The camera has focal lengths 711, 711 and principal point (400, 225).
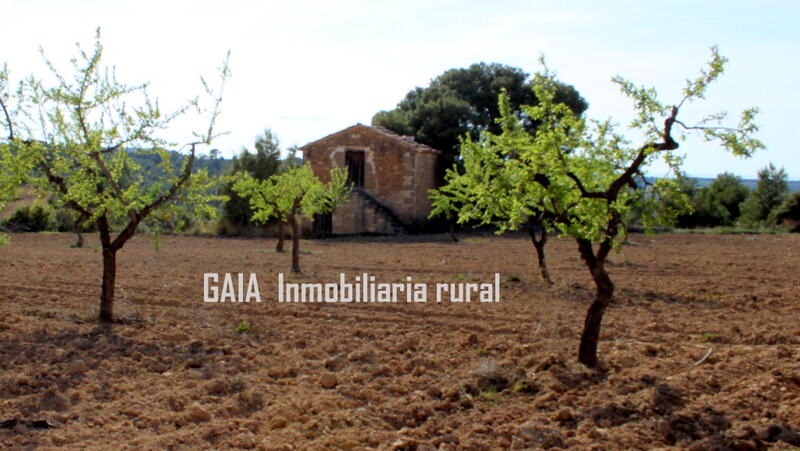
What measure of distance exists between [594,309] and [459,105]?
101ft

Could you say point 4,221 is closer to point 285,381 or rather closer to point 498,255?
point 498,255

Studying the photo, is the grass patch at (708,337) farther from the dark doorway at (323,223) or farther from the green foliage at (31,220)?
the green foliage at (31,220)

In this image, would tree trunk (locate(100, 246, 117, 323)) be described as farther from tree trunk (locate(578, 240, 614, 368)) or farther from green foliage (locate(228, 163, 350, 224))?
green foliage (locate(228, 163, 350, 224))

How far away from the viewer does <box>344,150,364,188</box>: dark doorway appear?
33.1m

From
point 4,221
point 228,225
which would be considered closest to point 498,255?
point 228,225

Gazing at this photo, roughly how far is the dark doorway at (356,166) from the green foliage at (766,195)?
1932cm

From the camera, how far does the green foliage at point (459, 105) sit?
123 ft

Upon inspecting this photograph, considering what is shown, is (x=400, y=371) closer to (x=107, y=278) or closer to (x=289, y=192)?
(x=107, y=278)

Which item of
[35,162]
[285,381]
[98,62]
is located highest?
[98,62]

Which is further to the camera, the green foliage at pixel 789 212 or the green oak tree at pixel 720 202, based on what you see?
the green oak tree at pixel 720 202

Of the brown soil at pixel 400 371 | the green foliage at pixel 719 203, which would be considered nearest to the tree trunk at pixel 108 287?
the brown soil at pixel 400 371

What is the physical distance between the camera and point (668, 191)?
6.75 metres

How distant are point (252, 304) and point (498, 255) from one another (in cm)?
1079

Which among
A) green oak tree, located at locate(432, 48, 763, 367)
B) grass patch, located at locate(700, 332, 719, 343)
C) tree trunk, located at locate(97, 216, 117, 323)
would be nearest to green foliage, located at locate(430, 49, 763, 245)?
green oak tree, located at locate(432, 48, 763, 367)
